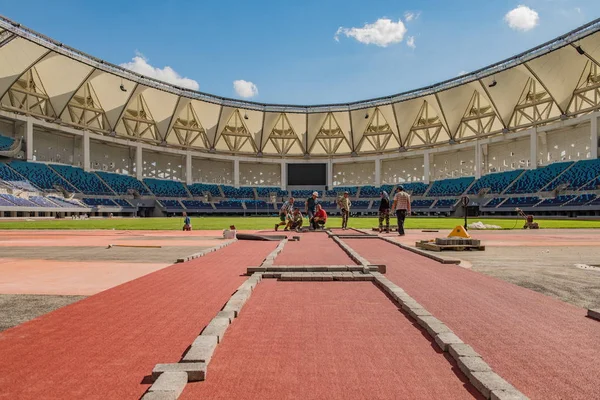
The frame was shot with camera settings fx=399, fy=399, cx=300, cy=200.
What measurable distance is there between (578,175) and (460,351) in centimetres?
6012

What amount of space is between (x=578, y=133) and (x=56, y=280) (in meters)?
65.6

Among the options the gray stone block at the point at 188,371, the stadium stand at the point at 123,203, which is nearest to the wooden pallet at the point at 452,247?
the gray stone block at the point at 188,371


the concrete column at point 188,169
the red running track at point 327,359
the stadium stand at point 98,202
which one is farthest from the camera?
the concrete column at point 188,169

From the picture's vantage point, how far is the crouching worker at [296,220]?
20.5 metres

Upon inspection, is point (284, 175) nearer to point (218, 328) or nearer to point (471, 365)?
point (218, 328)

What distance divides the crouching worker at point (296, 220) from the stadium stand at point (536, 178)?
155ft

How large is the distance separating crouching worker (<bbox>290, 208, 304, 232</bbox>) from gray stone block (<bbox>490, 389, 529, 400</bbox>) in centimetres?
1788

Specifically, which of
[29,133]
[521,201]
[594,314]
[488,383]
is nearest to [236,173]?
[29,133]

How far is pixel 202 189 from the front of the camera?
80.3 meters

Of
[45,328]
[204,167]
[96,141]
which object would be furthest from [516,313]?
[204,167]

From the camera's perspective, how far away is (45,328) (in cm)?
401

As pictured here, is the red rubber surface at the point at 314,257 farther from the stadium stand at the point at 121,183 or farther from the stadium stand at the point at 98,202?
the stadium stand at the point at 121,183

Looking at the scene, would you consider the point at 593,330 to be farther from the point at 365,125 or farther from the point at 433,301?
the point at 365,125

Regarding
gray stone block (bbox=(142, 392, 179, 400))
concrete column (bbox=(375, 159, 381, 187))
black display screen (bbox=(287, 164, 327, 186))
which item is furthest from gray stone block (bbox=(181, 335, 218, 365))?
→ black display screen (bbox=(287, 164, 327, 186))
